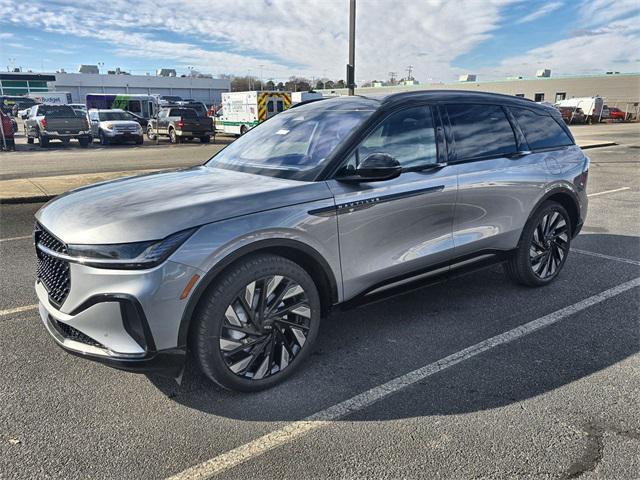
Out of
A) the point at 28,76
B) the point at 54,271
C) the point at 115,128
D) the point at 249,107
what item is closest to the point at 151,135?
the point at 115,128

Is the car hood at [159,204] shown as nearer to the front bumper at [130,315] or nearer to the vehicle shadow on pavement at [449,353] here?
the front bumper at [130,315]

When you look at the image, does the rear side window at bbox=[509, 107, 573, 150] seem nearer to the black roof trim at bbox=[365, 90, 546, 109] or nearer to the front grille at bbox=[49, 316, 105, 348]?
the black roof trim at bbox=[365, 90, 546, 109]

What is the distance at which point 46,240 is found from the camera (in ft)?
9.77

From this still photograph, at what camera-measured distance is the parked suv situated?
932 inches

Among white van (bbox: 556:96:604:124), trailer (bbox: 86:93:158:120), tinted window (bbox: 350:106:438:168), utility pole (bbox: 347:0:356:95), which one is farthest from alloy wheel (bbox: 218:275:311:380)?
white van (bbox: 556:96:604:124)

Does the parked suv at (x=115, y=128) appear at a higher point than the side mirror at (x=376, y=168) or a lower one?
lower

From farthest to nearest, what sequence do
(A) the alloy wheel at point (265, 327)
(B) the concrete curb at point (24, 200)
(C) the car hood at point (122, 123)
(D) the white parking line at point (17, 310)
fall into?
1. (C) the car hood at point (122, 123)
2. (B) the concrete curb at point (24, 200)
3. (D) the white parking line at point (17, 310)
4. (A) the alloy wheel at point (265, 327)

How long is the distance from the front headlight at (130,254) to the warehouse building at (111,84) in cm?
8983

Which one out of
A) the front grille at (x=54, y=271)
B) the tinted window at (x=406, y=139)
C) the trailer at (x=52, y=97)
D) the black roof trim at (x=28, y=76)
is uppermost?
the black roof trim at (x=28, y=76)

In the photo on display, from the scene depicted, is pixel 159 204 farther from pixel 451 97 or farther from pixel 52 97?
pixel 52 97

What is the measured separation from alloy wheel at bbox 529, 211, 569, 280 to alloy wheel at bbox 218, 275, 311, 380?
2.62 metres

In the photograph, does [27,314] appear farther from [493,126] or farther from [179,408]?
[493,126]

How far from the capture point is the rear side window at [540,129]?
15.0 ft

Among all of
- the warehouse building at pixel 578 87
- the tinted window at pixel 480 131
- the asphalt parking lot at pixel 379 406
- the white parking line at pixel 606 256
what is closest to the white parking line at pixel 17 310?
the asphalt parking lot at pixel 379 406
